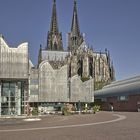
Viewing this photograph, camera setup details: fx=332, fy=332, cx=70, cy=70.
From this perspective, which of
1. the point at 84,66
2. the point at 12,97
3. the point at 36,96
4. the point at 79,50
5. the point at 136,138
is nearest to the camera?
the point at 136,138

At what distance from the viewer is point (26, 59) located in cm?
6116

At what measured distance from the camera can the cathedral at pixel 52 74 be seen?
60.2 metres

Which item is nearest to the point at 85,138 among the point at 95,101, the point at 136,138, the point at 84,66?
the point at 136,138

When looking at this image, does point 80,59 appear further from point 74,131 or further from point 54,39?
point 74,131

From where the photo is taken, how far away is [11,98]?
59.4m

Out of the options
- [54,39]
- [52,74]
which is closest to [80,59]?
[54,39]

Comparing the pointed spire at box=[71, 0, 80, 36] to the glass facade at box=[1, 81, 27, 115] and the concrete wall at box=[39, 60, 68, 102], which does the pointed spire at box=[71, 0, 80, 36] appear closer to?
the concrete wall at box=[39, 60, 68, 102]

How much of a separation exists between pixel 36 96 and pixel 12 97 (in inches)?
1177

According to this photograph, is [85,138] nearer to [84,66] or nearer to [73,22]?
[84,66]

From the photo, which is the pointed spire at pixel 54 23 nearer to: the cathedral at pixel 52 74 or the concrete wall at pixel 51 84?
the cathedral at pixel 52 74

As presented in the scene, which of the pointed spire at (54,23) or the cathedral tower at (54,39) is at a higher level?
the pointed spire at (54,23)

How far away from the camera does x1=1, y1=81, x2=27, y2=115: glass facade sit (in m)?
59.3

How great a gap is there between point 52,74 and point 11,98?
30.9 m

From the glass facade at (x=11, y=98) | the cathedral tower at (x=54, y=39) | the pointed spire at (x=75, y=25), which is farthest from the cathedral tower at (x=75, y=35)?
the glass facade at (x=11, y=98)
